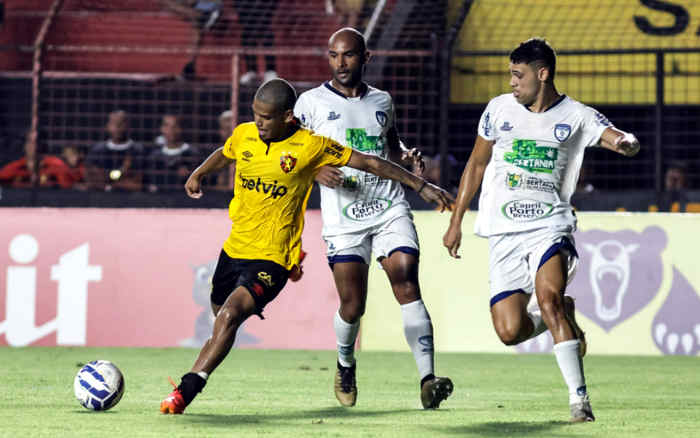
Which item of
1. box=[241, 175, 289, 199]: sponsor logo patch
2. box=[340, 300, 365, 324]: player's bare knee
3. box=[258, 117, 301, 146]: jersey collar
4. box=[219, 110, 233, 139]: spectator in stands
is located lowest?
box=[340, 300, 365, 324]: player's bare knee

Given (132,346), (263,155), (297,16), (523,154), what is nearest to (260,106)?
(263,155)

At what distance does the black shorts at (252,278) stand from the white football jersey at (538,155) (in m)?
1.25

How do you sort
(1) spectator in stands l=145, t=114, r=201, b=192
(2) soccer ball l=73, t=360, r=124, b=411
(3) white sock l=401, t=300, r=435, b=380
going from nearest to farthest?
(2) soccer ball l=73, t=360, r=124, b=411, (3) white sock l=401, t=300, r=435, b=380, (1) spectator in stands l=145, t=114, r=201, b=192

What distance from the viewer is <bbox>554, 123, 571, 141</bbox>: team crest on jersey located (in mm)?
6820

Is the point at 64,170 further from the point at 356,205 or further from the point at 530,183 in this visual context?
the point at 530,183

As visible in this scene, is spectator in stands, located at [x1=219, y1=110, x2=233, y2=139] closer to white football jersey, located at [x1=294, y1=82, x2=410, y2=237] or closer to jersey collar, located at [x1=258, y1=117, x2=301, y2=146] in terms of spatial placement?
white football jersey, located at [x1=294, y1=82, x2=410, y2=237]

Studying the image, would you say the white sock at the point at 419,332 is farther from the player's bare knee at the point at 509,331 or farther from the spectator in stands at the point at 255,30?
the spectator in stands at the point at 255,30

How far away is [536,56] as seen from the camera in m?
6.80

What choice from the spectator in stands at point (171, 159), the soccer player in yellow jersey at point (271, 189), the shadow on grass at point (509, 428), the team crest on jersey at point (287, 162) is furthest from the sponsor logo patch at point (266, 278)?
the spectator in stands at point (171, 159)

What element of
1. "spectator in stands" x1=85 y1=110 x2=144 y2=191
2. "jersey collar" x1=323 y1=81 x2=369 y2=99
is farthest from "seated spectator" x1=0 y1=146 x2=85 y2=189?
"jersey collar" x1=323 y1=81 x2=369 y2=99

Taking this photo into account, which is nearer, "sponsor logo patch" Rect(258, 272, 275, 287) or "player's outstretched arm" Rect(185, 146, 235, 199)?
"sponsor logo patch" Rect(258, 272, 275, 287)

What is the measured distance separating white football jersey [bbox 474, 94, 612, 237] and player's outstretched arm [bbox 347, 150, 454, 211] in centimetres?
37

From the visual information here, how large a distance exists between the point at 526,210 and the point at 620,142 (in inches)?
26.0

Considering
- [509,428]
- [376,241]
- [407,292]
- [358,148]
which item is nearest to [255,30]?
[358,148]
